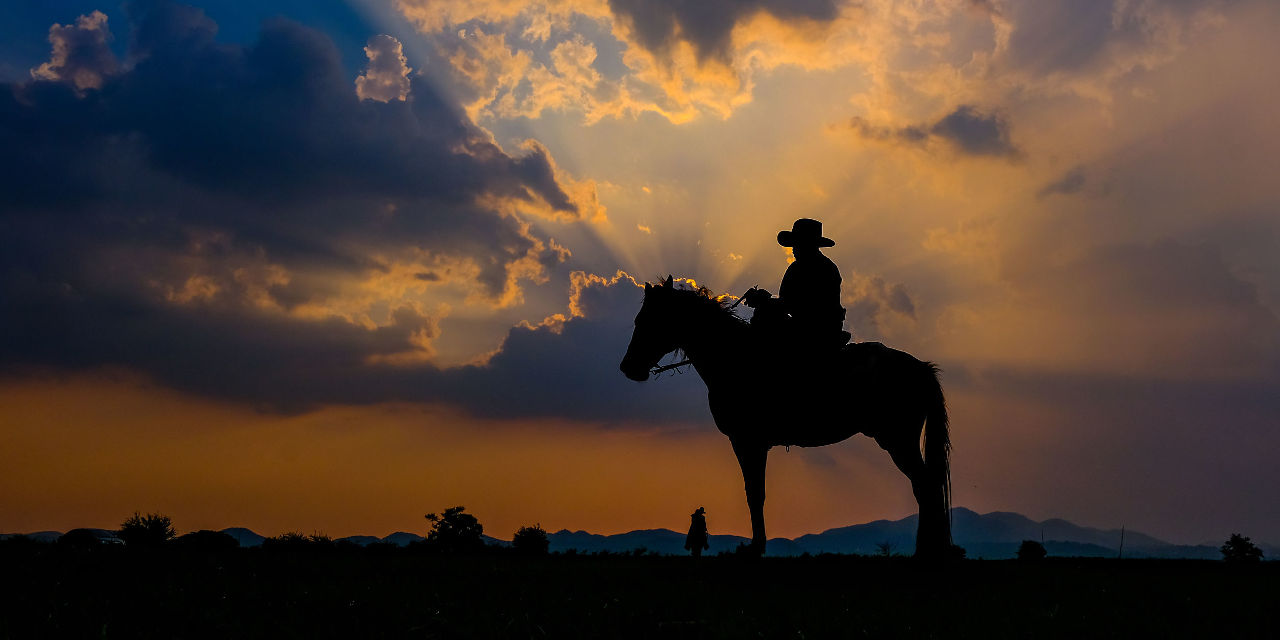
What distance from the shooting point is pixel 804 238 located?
501 inches

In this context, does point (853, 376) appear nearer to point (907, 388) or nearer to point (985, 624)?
point (907, 388)

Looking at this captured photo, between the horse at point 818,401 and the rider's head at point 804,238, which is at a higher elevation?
the rider's head at point 804,238

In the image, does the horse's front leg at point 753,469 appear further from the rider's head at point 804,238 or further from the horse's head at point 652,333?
the rider's head at point 804,238

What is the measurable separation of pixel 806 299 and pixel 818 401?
5.37ft

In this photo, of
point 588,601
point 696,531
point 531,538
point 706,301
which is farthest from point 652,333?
point 531,538

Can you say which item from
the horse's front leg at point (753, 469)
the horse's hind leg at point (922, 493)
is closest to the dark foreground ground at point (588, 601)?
the horse's hind leg at point (922, 493)

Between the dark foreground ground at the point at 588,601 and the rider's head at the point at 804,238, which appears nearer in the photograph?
the dark foreground ground at the point at 588,601

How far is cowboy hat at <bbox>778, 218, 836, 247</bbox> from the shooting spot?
41.8ft

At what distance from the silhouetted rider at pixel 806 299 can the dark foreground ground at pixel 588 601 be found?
3458mm

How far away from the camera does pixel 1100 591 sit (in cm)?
917

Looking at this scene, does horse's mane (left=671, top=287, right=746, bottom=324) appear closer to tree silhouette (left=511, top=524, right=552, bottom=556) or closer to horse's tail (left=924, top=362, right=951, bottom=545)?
horse's tail (left=924, top=362, right=951, bottom=545)

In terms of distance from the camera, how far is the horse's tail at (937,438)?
12438 mm

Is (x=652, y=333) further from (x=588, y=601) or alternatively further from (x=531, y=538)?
(x=531, y=538)

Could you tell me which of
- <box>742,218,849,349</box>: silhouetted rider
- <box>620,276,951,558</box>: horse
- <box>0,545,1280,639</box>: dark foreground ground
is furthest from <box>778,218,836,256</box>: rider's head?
<box>0,545,1280,639</box>: dark foreground ground
